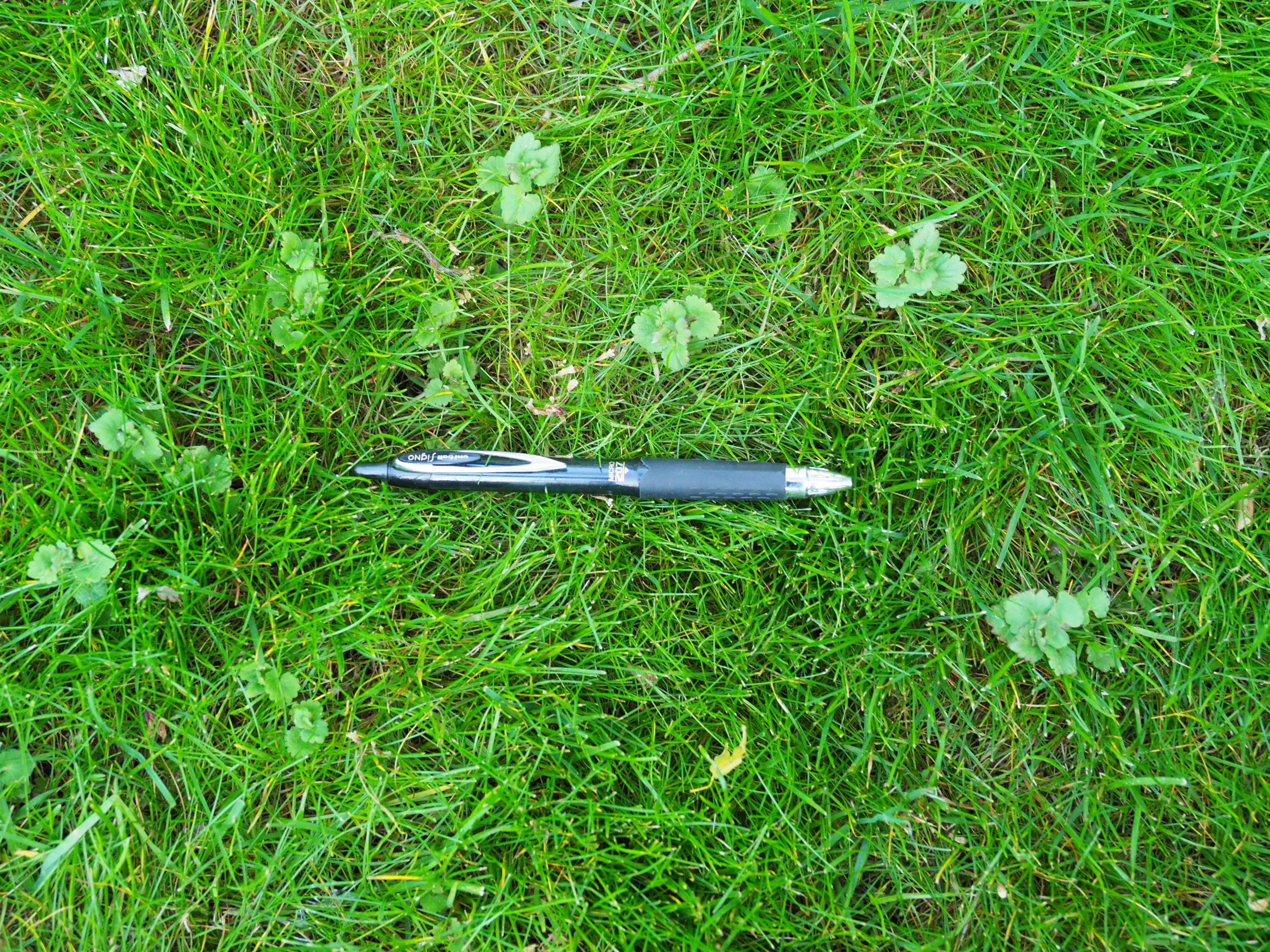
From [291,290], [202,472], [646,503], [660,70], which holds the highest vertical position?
[660,70]

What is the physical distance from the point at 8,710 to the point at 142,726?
375 millimetres

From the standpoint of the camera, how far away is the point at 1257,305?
8.74 ft

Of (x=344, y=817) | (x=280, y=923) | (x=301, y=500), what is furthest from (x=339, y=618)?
(x=280, y=923)

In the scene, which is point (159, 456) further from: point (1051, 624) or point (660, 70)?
point (1051, 624)

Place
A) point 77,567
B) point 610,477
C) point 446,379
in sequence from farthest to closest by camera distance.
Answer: point 446,379 → point 610,477 → point 77,567

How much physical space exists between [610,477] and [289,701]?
3.75ft

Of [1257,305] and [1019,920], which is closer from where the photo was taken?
[1019,920]

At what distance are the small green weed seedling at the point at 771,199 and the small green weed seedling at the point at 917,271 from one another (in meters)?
0.31

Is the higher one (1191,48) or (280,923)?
(1191,48)

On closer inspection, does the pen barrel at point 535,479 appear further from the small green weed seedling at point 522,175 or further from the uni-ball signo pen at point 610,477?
the small green weed seedling at point 522,175

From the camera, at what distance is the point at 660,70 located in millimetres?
2662

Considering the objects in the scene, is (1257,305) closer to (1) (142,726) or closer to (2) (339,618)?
(2) (339,618)

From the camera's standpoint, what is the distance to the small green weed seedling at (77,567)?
7.86 feet

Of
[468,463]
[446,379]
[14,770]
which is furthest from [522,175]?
[14,770]
